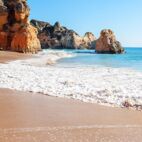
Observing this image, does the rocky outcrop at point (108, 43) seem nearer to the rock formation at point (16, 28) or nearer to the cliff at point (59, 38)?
the rock formation at point (16, 28)

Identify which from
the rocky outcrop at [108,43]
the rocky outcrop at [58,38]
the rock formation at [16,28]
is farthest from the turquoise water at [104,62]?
the rocky outcrop at [58,38]

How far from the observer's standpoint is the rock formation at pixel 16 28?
52500 millimetres

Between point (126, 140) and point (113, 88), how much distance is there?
5.72m

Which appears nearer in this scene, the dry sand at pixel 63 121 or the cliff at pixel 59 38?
the dry sand at pixel 63 121

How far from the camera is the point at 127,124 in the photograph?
24.0 ft

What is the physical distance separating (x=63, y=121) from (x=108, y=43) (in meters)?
74.0

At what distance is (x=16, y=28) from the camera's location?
54.8m

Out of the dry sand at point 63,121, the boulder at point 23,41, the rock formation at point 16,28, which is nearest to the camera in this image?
the dry sand at point 63,121

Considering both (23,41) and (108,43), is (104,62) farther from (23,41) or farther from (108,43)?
(108,43)

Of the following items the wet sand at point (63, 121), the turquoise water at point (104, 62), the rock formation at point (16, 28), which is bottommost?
the turquoise water at point (104, 62)

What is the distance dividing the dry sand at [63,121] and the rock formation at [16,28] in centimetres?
4309

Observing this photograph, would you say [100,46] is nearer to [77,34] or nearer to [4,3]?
[4,3]

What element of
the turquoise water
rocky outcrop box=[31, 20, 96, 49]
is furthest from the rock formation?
rocky outcrop box=[31, 20, 96, 49]

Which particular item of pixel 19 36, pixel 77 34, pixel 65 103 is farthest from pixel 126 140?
pixel 77 34
